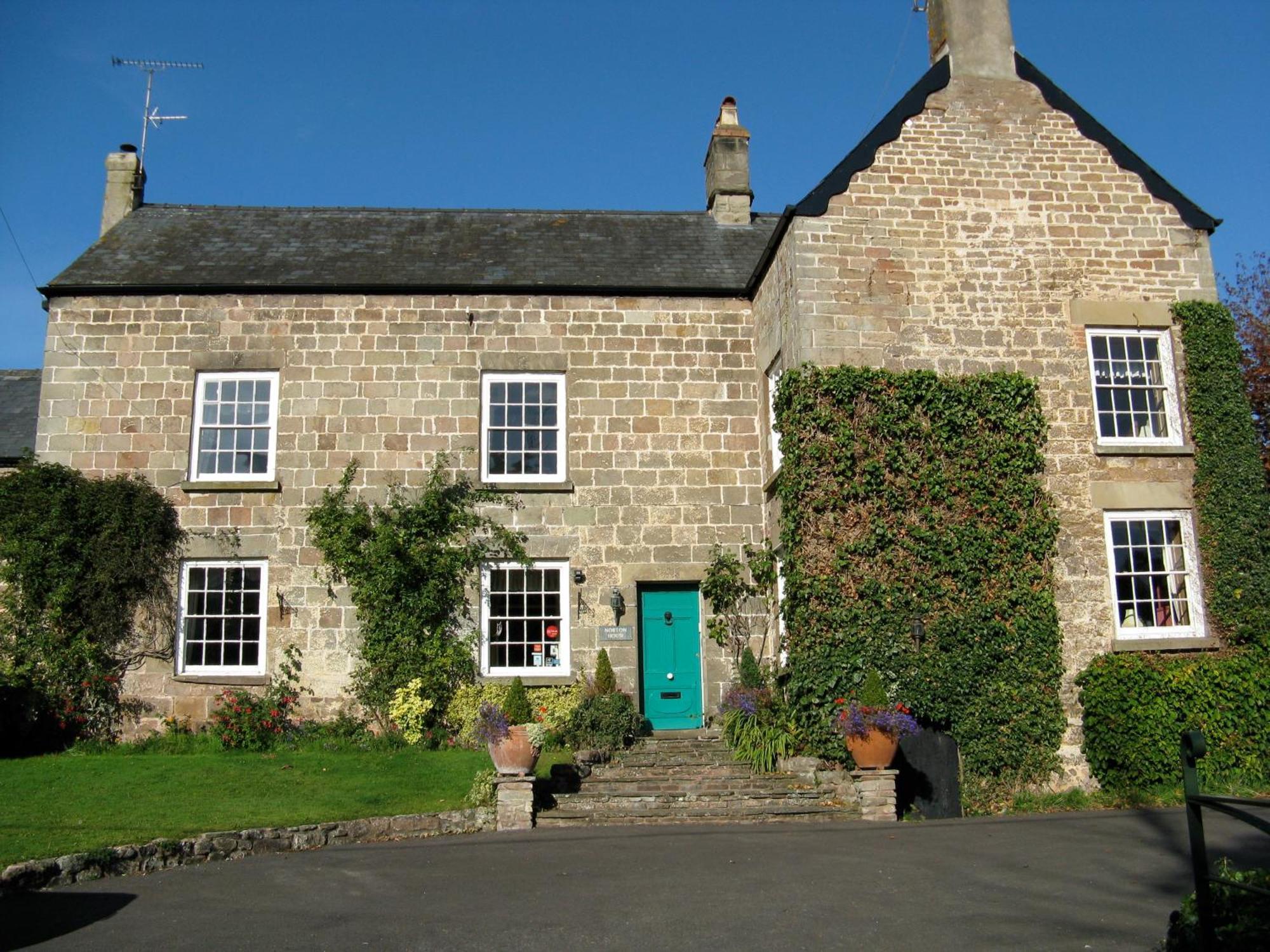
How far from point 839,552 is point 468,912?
721 centimetres

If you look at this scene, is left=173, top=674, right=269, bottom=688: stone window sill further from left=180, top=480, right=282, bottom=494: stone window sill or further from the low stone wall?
the low stone wall

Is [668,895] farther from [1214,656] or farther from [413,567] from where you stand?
[1214,656]

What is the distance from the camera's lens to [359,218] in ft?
60.7

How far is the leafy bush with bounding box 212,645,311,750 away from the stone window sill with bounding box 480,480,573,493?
364cm

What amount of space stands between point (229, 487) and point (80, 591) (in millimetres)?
2434

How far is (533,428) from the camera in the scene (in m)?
16.2

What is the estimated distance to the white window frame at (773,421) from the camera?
15.0 m

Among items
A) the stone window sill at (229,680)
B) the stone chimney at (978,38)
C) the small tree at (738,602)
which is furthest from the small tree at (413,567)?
the stone chimney at (978,38)

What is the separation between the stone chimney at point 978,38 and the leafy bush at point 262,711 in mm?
12726

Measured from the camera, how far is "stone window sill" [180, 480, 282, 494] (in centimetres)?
1555

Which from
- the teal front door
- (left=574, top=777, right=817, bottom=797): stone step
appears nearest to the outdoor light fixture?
the teal front door

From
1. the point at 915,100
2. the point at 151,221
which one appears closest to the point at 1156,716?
the point at 915,100

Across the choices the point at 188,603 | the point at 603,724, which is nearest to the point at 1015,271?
the point at 603,724

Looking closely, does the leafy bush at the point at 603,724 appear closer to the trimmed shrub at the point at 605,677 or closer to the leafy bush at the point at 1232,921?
the trimmed shrub at the point at 605,677
